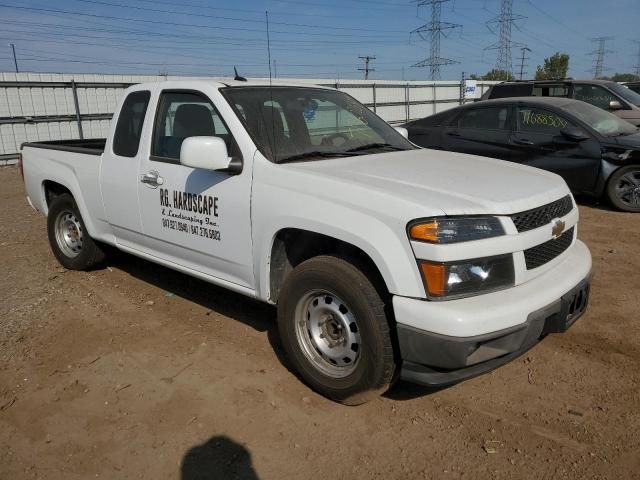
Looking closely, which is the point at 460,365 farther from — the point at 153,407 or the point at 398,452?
the point at 153,407

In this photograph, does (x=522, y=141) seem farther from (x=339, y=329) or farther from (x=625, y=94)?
(x=339, y=329)

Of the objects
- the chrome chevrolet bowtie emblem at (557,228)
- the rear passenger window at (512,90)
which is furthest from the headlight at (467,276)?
the rear passenger window at (512,90)

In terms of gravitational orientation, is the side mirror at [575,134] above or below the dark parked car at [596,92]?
below

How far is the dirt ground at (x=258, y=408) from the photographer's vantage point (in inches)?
106

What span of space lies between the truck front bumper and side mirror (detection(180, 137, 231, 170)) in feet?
4.64

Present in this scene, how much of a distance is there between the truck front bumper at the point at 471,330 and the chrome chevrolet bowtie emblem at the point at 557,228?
34 cm

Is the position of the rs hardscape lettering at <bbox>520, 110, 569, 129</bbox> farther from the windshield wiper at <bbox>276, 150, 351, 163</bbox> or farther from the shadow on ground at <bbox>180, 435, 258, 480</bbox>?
the shadow on ground at <bbox>180, 435, 258, 480</bbox>

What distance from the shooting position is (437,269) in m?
2.62

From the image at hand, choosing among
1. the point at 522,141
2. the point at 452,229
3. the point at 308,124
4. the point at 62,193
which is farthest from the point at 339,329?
the point at 522,141

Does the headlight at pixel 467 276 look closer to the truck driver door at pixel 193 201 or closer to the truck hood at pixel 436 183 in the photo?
the truck hood at pixel 436 183

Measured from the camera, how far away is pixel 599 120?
8.02m

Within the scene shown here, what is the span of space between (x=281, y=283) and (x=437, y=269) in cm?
123

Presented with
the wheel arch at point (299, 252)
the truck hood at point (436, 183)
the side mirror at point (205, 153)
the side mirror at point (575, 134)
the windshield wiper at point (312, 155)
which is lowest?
the wheel arch at point (299, 252)

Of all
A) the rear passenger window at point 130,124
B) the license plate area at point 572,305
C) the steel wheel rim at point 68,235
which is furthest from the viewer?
the steel wheel rim at point 68,235
